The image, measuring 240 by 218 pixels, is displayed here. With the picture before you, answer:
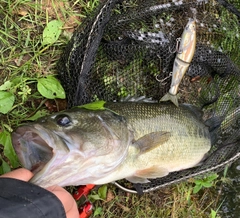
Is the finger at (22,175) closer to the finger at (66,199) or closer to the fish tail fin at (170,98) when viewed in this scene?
the finger at (66,199)

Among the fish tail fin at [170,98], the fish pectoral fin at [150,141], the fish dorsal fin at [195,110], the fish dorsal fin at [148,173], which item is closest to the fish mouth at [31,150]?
the fish pectoral fin at [150,141]

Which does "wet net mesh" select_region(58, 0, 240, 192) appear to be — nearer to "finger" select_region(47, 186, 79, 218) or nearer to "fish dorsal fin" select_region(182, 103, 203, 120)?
"fish dorsal fin" select_region(182, 103, 203, 120)

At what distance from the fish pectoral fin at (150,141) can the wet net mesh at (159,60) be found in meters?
0.62

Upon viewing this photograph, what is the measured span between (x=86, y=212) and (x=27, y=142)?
1039mm

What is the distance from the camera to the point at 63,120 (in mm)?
2402

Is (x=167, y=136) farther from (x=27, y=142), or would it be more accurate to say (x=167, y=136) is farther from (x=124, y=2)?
(x=124, y=2)

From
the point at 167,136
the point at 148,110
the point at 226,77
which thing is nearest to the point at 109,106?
the point at 148,110

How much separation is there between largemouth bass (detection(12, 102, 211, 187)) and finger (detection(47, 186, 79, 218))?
0.27 ft

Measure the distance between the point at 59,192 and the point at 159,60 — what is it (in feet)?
5.19

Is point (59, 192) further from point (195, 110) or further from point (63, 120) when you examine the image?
point (195, 110)

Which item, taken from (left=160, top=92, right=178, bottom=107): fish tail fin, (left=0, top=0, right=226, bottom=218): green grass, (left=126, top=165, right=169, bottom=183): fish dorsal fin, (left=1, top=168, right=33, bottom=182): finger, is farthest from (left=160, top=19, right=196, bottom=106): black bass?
(left=1, top=168, right=33, bottom=182): finger

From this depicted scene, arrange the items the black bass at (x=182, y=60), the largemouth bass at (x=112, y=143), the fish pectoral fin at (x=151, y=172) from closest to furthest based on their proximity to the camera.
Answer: the largemouth bass at (x=112, y=143)
the fish pectoral fin at (x=151, y=172)
the black bass at (x=182, y=60)

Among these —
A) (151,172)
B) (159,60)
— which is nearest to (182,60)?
(159,60)

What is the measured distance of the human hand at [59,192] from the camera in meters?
2.18
